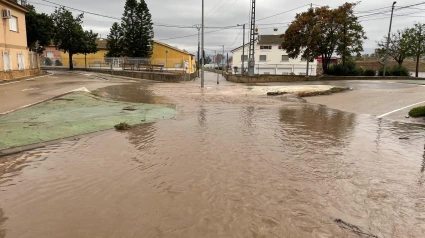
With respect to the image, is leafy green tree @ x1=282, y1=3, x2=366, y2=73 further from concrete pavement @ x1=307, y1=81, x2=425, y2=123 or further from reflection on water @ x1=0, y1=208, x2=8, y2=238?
reflection on water @ x1=0, y1=208, x2=8, y2=238

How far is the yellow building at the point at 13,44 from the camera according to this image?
22.0 meters

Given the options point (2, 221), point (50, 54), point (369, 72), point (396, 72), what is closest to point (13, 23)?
point (2, 221)

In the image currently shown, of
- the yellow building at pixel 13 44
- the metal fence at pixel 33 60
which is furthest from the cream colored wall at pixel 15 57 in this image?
the metal fence at pixel 33 60

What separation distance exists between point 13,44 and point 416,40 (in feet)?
138

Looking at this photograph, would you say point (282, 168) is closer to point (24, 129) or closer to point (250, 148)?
point (250, 148)

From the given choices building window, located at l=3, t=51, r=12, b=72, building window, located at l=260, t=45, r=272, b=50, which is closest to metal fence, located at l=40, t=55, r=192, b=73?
building window, located at l=3, t=51, r=12, b=72

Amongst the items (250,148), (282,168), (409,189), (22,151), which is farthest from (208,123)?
(409,189)

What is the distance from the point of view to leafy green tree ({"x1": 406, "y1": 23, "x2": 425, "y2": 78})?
37.1 m

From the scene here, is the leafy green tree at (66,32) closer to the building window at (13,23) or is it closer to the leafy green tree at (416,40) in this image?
the building window at (13,23)

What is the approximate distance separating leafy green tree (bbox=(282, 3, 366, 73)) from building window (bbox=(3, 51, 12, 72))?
2711 centimetres

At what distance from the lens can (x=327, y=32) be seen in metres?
33.8

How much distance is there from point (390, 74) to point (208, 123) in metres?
35.2

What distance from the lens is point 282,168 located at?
6.14m

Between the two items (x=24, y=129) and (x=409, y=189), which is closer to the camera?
(x=409, y=189)
